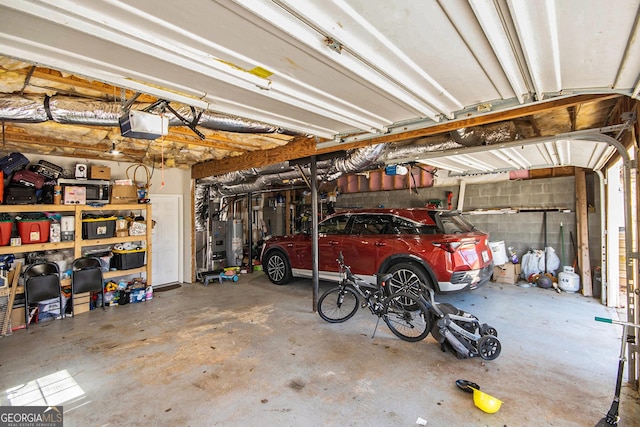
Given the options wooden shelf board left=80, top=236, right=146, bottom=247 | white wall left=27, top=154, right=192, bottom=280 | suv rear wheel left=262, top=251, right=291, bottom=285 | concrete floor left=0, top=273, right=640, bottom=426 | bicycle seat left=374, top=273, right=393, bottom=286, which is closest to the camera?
concrete floor left=0, top=273, right=640, bottom=426

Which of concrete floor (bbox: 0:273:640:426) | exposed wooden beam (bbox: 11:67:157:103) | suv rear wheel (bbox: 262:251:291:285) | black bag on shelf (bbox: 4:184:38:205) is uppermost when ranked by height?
exposed wooden beam (bbox: 11:67:157:103)

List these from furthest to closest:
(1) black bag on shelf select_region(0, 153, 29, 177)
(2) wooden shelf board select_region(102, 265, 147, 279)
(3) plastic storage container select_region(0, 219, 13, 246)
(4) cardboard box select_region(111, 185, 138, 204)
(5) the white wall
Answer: (5) the white wall < (4) cardboard box select_region(111, 185, 138, 204) < (2) wooden shelf board select_region(102, 265, 147, 279) < (1) black bag on shelf select_region(0, 153, 29, 177) < (3) plastic storage container select_region(0, 219, 13, 246)

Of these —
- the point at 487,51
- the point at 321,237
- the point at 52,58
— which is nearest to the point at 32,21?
the point at 52,58

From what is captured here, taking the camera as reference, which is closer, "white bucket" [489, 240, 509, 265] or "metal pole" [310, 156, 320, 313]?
"metal pole" [310, 156, 320, 313]

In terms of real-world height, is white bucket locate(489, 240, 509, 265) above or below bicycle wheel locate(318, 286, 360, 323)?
above

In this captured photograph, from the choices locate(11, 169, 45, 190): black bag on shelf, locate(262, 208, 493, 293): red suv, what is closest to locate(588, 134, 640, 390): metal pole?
locate(262, 208, 493, 293): red suv

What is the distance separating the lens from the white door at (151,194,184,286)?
5.90 m

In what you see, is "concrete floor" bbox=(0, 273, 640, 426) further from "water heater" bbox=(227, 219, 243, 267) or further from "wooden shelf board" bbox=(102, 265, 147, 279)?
"water heater" bbox=(227, 219, 243, 267)

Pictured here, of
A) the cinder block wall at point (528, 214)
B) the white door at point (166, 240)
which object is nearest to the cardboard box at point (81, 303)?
the white door at point (166, 240)

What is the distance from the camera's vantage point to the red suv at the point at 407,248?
3.82 metres

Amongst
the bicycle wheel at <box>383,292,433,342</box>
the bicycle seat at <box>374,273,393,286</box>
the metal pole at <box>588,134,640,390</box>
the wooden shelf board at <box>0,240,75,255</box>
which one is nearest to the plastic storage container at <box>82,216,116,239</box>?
the wooden shelf board at <box>0,240,75,255</box>

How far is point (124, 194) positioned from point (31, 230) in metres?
1.27

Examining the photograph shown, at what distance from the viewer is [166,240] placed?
608cm

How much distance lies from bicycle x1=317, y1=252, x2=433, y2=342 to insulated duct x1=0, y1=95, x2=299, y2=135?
8.03 ft
